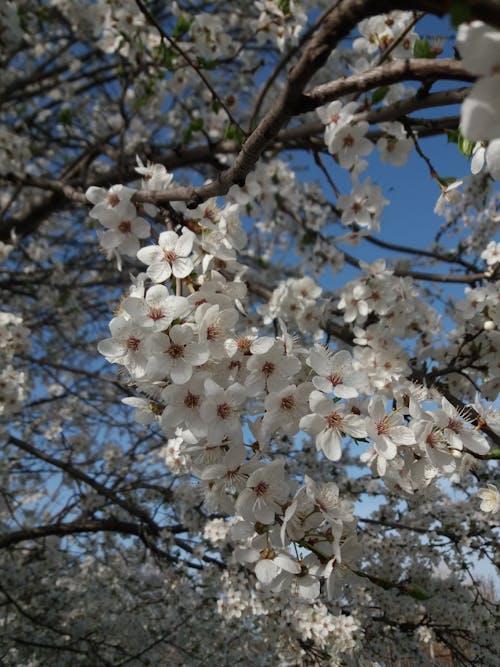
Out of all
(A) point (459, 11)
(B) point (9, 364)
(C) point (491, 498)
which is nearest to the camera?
(A) point (459, 11)

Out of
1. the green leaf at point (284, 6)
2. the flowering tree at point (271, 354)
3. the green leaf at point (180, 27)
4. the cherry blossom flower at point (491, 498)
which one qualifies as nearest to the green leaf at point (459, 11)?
the flowering tree at point (271, 354)

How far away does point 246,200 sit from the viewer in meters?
2.26

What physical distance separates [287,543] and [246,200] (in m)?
→ 1.57

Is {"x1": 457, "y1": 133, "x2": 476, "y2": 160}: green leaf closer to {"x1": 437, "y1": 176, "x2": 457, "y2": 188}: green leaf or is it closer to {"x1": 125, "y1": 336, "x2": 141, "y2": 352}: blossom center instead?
{"x1": 437, "y1": 176, "x2": 457, "y2": 188}: green leaf

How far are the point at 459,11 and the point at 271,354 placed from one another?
2.82 feet

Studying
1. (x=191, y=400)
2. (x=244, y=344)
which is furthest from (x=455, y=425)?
(x=191, y=400)

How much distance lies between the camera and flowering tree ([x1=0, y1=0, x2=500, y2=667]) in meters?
1.19

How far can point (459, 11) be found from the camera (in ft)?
1.66

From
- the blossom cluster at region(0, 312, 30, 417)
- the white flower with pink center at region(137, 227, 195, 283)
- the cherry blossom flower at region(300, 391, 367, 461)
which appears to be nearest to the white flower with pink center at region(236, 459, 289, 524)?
the cherry blossom flower at region(300, 391, 367, 461)

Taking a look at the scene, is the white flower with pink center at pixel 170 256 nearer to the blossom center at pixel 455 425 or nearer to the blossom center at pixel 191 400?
the blossom center at pixel 191 400

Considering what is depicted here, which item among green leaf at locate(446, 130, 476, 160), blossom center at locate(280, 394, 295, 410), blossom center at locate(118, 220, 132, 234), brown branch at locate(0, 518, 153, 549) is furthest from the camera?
brown branch at locate(0, 518, 153, 549)

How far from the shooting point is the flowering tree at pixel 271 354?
119cm

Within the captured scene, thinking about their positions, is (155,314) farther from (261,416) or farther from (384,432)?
(384,432)

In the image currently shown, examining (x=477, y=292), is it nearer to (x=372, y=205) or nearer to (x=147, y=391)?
(x=372, y=205)
